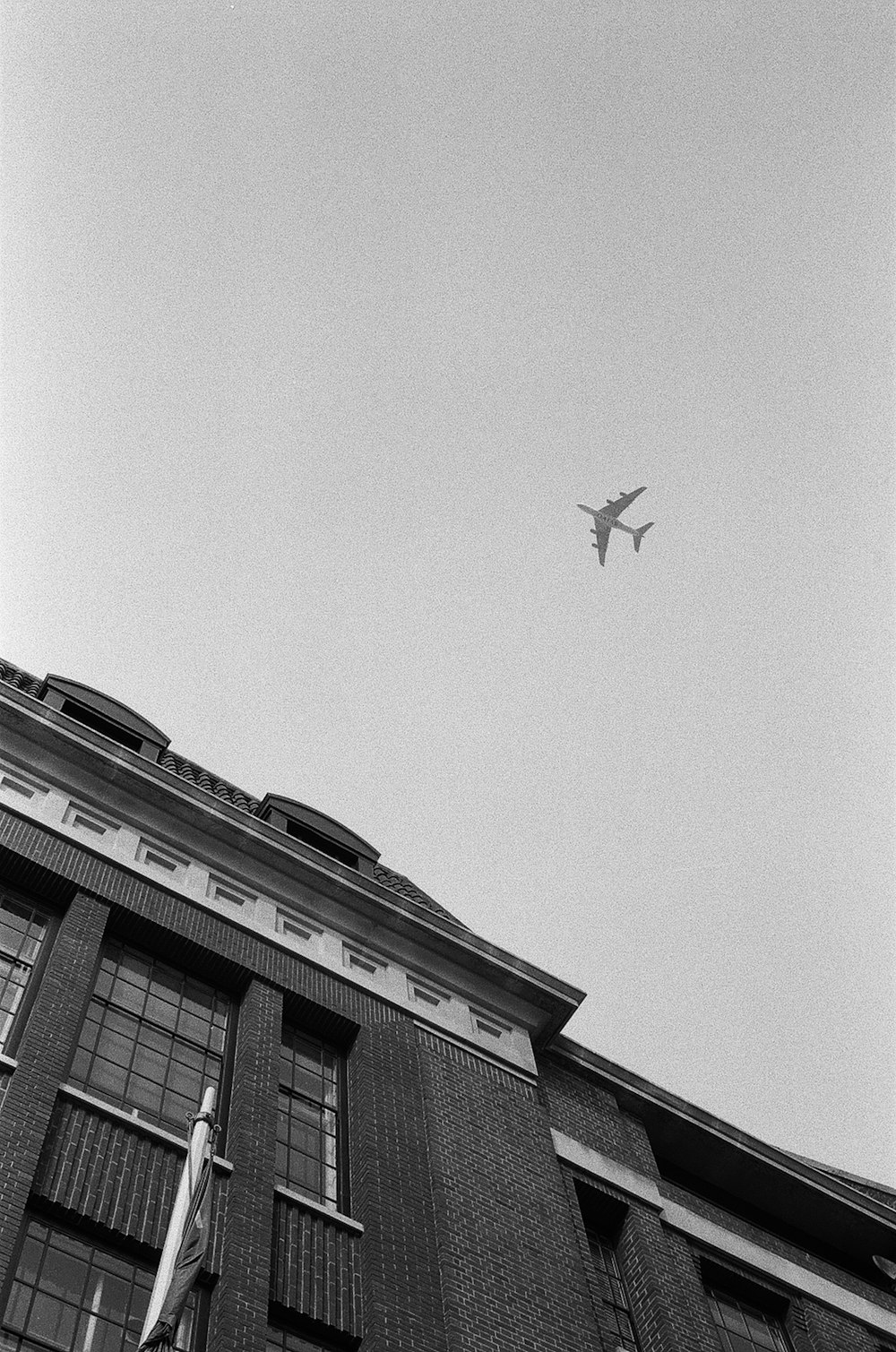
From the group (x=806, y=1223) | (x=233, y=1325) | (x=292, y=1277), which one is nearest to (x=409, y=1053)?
(x=292, y=1277)

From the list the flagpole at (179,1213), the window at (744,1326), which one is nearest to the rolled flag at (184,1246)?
the flagpole at (179,1213)

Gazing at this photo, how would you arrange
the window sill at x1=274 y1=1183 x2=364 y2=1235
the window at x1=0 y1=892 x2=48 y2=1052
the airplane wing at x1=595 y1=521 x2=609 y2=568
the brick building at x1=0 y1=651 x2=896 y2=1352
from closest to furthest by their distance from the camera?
the brick building at x1=0 y1=651 x2=896 y2=1352 < the window sill at x1=274 y1=1183 x2=364 y2=1235 < the window at x1=0 y1=892 x2=48 y2=1052 < the airplane wing at x1=595 y1=521 x2=609 y2=568

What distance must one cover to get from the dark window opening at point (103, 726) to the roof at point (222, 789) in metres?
0.40

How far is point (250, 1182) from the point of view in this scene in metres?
14.3

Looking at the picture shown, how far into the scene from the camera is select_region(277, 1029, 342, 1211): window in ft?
50.8

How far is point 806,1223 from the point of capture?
21969 millimetres

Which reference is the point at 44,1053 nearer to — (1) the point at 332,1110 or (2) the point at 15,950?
(2) the point at 15,950

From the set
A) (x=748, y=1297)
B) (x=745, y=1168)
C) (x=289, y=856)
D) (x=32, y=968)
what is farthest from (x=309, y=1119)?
(x=745, y=1168)

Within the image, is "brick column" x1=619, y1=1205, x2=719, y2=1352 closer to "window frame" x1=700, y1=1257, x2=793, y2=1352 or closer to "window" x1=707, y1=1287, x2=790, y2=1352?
"window" x1=707, y1=1287, x2=790, y2=1352

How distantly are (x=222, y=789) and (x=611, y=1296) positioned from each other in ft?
29.0

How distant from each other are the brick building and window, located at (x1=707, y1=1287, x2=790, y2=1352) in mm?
45

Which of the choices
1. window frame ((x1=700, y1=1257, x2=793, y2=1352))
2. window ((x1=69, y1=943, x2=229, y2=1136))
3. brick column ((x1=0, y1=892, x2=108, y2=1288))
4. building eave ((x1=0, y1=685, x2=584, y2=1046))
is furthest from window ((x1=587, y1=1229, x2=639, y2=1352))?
brick column ((x1=0, y1=892, x2=108, y2=1288))

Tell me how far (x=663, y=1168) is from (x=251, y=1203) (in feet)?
28.9

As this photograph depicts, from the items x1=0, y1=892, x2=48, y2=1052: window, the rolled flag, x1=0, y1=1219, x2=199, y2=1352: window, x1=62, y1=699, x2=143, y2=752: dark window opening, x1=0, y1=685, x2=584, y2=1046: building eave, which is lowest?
the rolled flag
